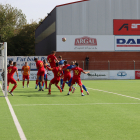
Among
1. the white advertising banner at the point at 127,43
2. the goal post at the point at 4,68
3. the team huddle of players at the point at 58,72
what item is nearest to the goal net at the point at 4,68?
the goal post at the point at 4,68

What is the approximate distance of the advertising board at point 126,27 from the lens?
142ft

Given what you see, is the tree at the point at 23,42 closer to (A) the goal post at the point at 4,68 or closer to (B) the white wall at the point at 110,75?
(B) the white wall at the point at 110,75

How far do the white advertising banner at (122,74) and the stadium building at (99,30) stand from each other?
8.79 feet

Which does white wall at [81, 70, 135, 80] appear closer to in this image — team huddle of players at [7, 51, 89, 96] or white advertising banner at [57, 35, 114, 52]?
white advertising banner at [57, 35, 114, 52]

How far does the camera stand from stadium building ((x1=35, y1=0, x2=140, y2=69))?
42.1m

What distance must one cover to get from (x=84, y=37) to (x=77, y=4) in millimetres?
4393

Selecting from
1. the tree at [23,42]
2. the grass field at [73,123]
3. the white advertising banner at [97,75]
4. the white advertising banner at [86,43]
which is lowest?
the grass field at [73,123]

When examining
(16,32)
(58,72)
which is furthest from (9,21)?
(58,72)

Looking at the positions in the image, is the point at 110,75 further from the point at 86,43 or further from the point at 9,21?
the point at 9,21

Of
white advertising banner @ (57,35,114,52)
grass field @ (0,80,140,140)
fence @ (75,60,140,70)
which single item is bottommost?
grass field @ (0,80,140,140)

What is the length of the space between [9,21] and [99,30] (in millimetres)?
34092

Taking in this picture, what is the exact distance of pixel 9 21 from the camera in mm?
71562

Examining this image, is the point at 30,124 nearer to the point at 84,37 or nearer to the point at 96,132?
the point at 96,132

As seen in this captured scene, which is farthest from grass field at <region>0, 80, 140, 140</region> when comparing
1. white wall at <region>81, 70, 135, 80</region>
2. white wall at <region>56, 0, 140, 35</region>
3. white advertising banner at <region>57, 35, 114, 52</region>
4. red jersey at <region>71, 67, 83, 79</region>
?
white wall at <region>56, 0, 140, 35</region>
